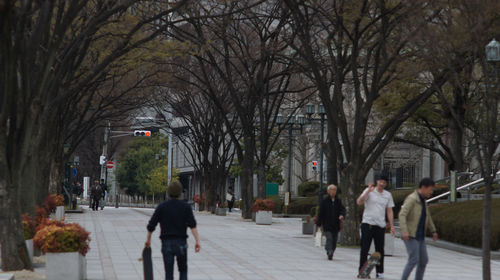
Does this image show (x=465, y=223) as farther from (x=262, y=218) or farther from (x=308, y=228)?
(x=262, y=218)

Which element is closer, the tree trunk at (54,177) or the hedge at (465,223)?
the hedge at (465,223)

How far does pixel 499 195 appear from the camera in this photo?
29.1 m

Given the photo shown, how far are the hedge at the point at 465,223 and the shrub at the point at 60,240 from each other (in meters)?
12.2

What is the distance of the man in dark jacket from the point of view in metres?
18.7

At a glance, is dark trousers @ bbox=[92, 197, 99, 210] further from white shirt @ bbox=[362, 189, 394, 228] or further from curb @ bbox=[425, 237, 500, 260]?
white shirt @ bbox=[362, 189, 394, 228]

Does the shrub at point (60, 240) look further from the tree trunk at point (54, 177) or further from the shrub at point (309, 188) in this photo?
the shrub at point (309, 188)

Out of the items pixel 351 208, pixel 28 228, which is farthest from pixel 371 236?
pixel 351 208

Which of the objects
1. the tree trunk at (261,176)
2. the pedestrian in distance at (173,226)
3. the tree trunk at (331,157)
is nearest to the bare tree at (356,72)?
the tree trunk at (331,157)

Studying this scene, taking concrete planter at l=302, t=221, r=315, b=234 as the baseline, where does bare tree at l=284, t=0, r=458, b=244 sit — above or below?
above

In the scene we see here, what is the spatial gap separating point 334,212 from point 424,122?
26.7 metres

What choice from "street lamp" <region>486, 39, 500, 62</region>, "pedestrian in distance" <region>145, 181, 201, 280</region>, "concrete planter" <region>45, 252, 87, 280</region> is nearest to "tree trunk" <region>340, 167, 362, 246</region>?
"street lamp" <region>486, 39, 500, 62</region>

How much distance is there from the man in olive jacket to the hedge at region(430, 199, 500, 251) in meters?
10.1

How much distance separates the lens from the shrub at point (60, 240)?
12.8 m

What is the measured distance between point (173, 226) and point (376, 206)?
5.32m
